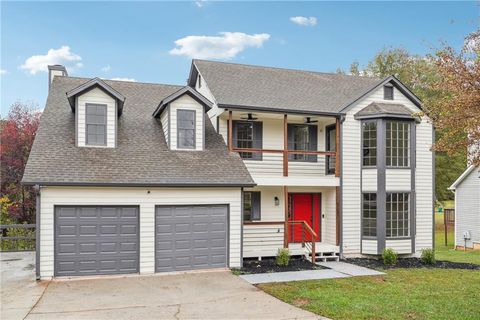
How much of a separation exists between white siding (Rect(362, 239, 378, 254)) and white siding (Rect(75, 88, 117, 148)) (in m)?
9.87

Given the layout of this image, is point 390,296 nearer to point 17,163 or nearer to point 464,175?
point 464,175

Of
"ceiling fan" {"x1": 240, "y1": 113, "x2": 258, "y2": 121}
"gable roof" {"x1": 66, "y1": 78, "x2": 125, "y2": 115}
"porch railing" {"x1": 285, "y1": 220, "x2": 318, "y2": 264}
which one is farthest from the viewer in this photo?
"ceiling fan" {"x1": 240, "y1": 113, "x2": 258, "y2": 121}

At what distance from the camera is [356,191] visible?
1521 cm

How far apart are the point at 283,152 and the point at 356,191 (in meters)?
3.37

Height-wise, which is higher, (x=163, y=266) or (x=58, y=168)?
(x=58, y=168)

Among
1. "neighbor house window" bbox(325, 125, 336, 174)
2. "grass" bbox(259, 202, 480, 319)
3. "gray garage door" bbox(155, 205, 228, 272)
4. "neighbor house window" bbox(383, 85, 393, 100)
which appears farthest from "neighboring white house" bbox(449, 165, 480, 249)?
"gray garage door" bbox(155, 205, 228, 272)

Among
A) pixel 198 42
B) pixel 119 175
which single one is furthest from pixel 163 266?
pixel 198 42

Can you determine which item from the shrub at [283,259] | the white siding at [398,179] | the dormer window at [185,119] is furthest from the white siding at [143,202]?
the white siding at [398,179]

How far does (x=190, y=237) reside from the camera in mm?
12227

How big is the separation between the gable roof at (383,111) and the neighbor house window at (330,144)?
1.33 meters

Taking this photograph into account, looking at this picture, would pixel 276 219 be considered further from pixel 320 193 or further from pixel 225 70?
pixel 225 70

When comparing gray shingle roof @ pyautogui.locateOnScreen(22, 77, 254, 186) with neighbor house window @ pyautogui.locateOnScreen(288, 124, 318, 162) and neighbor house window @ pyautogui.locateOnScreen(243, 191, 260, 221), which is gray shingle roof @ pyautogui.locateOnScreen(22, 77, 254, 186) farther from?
neighbor house window @ pyautogui.locateOnScreen(288, 124, 318, 162)

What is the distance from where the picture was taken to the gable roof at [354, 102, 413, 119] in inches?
A: 582

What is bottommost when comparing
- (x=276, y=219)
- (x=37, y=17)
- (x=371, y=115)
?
(x=276, y=219)
